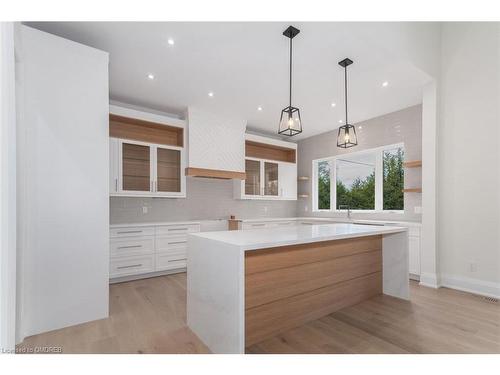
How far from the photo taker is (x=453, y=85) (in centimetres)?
327

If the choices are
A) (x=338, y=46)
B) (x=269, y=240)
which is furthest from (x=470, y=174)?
(x=269, y=240)

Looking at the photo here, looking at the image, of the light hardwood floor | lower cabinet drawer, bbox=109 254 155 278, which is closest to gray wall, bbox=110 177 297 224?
lower cabinet drawer, bbox=109 254 155 278

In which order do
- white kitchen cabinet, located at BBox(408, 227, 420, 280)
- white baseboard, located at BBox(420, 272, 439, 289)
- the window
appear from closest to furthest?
white baseboard, located at BBox(420, 272, 439, 289), white kitchen cabinet, located at BBox(408, 227, 420, 280), the window

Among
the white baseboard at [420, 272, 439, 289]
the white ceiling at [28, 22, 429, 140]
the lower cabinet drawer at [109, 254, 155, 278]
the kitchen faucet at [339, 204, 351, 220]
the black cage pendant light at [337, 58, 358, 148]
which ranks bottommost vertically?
the white baseboard at [420, 272, 439, 289]

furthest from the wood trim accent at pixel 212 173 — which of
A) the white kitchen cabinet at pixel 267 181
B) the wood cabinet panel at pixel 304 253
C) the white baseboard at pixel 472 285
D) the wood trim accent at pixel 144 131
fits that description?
the white baseboard at pixel 472 285

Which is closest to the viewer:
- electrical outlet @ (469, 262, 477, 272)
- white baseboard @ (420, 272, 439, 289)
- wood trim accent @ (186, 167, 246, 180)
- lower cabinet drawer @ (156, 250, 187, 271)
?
electrical outlet @ (469, 262, 477, 272)

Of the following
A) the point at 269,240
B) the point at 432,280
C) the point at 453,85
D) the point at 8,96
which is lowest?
the point at 432,280

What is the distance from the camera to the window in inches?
175

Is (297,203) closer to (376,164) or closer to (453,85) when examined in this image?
(376,164)

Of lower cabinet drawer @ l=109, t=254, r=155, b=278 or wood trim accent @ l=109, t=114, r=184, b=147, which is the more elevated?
wood trim accent @ l=109, t=114, r=184, b=147

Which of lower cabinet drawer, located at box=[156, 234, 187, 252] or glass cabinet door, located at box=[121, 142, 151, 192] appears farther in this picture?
lower cabinet drawer, located at box=[156, 234, 187, 252]

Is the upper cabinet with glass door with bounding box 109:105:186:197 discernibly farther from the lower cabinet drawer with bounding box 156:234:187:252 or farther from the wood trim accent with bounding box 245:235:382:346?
the wood trim accent with bounding box 245:235:382:346

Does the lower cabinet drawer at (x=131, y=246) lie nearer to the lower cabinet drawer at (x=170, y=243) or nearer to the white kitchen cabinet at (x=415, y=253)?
the lower cabinet drawer at (x=170, y=243)

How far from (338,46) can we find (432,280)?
3047 millimetres
